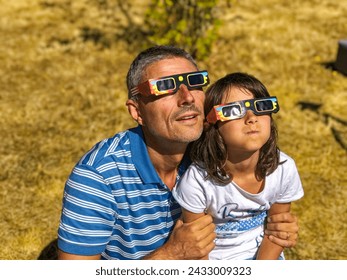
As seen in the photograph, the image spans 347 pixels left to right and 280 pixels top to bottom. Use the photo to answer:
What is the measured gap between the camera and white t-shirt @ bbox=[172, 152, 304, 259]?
294 centimetres

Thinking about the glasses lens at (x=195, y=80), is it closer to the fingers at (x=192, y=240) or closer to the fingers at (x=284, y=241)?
the fingers at (x=192, y=240)

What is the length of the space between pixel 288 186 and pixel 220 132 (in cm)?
57

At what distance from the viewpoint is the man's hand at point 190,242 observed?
9.54 ft

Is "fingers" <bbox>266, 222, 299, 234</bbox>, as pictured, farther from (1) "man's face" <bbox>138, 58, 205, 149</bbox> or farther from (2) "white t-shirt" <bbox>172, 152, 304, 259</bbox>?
(1) "man's face" <bbox>138, 58, 205, 149</bbox>

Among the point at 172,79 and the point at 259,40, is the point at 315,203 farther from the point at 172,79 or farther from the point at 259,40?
the point at 259,40

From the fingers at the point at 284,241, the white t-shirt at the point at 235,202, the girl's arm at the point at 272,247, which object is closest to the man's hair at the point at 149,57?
the white t-shirt at the point at 235,202

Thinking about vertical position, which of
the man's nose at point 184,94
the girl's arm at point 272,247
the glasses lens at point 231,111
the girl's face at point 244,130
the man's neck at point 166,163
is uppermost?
the man's nose at point 184,94

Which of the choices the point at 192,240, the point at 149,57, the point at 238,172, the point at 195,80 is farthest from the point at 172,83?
the point at 192,240

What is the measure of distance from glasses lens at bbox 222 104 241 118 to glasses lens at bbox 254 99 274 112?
12 centimetres

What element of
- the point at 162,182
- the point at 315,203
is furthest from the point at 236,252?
the point at 315,203

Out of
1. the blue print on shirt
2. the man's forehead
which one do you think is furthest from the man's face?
the blue print on shirt

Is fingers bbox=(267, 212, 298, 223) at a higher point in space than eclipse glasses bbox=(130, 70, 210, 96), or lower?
lower

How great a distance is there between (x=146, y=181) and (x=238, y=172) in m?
0.60

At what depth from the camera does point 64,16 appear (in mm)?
10742
